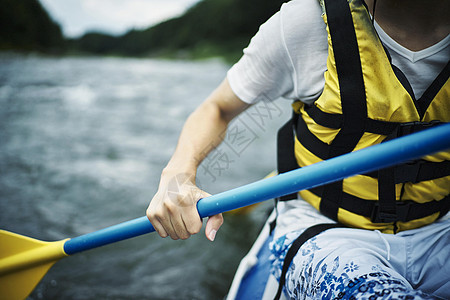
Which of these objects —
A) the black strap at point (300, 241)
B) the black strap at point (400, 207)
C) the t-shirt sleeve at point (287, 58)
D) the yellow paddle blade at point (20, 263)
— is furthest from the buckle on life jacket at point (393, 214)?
the yellow paddle blade at point (20, 263)

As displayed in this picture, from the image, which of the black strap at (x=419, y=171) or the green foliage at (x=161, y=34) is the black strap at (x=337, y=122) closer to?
the black strap at (x=419, y=171)

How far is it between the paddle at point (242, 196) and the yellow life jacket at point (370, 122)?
164 mm

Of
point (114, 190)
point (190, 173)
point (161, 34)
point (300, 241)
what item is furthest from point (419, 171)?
point (161, 34)

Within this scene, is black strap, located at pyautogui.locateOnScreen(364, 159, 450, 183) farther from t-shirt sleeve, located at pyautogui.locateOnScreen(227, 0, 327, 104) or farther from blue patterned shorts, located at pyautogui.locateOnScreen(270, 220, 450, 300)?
t-shirt sleeve, located at pyautogui.locateOnScreen(227, 0, 327, 104)

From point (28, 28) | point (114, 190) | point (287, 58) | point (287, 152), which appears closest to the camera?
point (287, 58)

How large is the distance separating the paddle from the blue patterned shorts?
0.19 metres

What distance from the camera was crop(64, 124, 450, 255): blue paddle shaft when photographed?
1.94 feet

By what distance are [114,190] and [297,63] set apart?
257 cm

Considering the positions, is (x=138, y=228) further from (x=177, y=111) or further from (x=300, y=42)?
(x=177, y=111)

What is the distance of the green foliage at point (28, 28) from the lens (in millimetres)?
31817

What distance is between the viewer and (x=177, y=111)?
6668mm

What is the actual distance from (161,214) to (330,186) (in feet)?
1.56

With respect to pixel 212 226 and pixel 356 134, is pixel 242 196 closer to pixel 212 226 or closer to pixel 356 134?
pixel 212 226

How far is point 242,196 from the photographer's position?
2.65 ft
